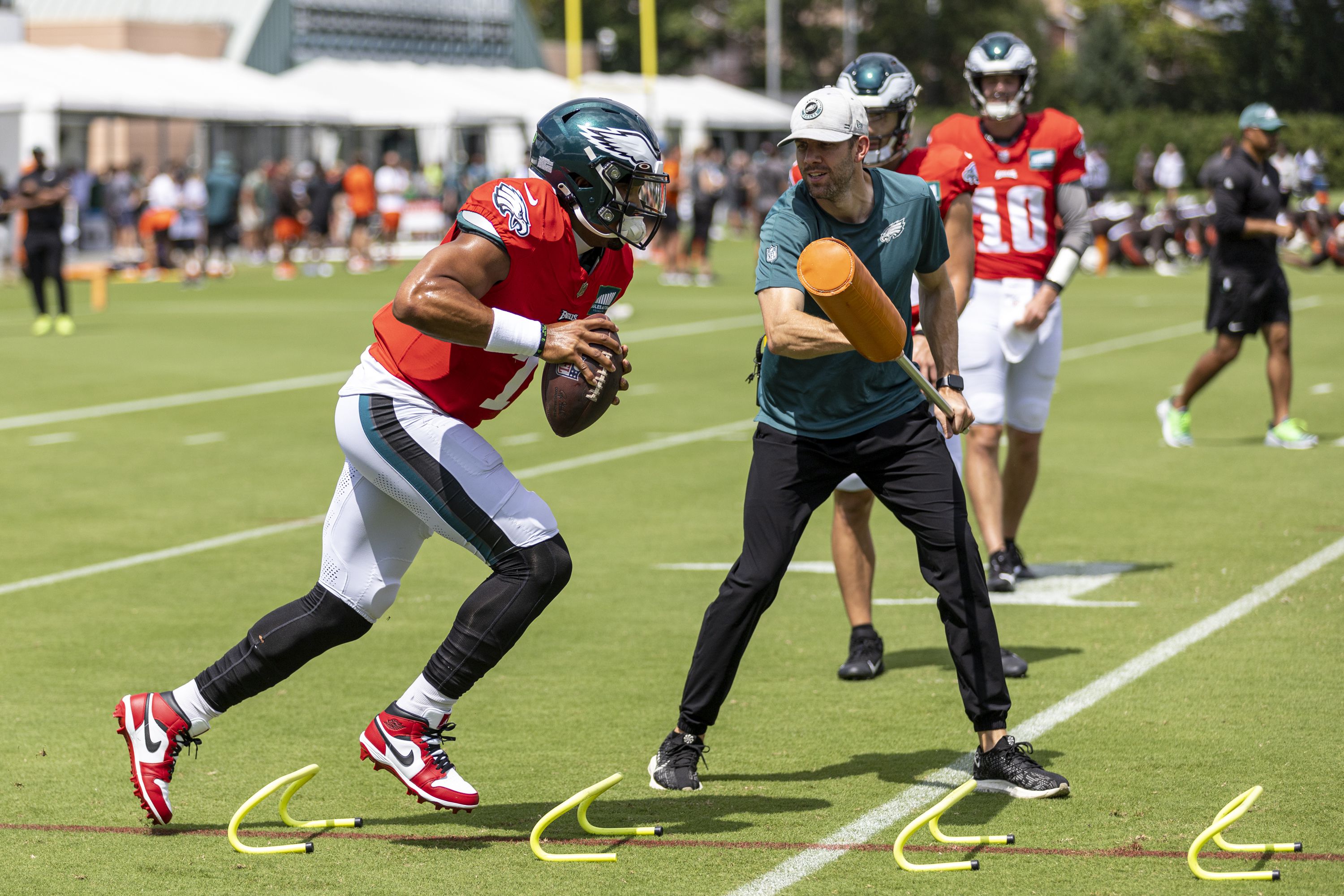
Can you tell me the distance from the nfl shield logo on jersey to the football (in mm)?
964

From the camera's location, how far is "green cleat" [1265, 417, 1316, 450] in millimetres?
12250

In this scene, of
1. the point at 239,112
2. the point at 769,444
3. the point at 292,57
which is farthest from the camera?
the point at 292,57

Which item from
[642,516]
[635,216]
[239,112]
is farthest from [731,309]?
[635,216]

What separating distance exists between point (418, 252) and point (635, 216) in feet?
117

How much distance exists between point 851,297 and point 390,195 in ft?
106

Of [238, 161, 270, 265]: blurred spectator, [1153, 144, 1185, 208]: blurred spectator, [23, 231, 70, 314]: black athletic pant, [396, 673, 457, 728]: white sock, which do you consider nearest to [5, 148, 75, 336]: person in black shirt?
[23, 231, 70, 314]: black athletic pant

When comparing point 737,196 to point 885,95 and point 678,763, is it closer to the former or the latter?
point 885,95

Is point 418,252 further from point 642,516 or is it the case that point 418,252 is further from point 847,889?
point 847,889

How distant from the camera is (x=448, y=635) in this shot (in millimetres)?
4922

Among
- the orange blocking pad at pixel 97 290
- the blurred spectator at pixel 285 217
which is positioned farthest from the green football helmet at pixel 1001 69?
the blurred spectator at pixel 285 217

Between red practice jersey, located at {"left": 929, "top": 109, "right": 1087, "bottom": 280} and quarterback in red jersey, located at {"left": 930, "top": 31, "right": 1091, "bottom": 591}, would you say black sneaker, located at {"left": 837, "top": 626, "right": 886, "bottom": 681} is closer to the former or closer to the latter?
quarterback in red jersey, located at {"left": 930, "top": 31, "right": 1091, "bottom": 591}

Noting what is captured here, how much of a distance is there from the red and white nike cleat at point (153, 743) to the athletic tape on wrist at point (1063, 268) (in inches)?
174

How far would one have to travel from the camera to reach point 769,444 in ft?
17.6

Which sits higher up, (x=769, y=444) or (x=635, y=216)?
(x=635, y=216)
